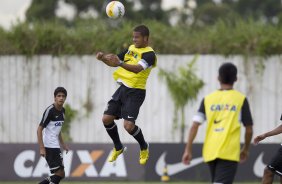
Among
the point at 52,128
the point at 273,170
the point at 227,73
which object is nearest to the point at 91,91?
the point at 52,128

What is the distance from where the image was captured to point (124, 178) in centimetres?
2122

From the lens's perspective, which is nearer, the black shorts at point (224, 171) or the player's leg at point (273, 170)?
the black shorts at point (224, 171)

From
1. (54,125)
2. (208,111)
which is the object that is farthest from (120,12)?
(208,111)

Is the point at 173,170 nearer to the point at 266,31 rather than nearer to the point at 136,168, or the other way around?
the point at 136,168

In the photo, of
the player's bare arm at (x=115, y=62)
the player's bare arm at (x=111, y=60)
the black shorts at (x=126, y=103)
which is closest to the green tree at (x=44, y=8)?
the black shorts at (x=126, y=103)

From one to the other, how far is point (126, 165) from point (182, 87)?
817 cm

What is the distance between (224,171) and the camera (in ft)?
34.6

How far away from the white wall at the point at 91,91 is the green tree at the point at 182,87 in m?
0.18

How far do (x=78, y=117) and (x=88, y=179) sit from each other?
839 centimetres

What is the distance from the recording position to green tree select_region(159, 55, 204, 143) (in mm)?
28969

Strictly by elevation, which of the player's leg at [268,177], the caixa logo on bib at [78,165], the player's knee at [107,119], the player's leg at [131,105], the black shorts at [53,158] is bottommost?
the caixa logo on bib at [78,165]

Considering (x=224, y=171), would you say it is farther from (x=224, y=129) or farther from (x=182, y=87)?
(x=182, y=87)

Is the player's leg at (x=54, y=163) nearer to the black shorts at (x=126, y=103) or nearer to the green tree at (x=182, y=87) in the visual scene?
the black shorts at (x=126, y=103)

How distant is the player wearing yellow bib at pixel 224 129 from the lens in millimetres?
10531
